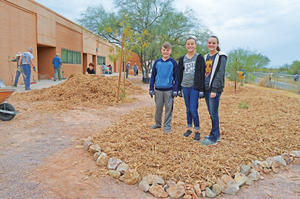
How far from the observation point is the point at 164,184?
2771mm

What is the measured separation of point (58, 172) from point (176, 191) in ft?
5.13

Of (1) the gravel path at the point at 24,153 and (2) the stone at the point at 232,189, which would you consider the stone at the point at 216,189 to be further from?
(1) the gravel path at the point at 24,153

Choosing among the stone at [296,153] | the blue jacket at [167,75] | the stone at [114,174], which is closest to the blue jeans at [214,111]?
the blue jacket at [167,75]

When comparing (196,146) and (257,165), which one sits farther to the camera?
(196,146)

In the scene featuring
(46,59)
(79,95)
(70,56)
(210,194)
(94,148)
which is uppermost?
(70,56)

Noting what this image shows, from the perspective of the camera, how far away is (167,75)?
13.8ft

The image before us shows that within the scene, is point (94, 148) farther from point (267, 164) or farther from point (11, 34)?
point (11, 34)

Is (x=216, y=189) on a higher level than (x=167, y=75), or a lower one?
lower

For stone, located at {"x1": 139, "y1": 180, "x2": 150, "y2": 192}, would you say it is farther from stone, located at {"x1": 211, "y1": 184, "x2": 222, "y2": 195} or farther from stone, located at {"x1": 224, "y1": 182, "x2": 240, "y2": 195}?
stone, located at {"x1": 224, "y1": 182, "x2": 240, "y2": 195}

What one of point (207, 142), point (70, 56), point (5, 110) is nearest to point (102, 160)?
point (207, 142)

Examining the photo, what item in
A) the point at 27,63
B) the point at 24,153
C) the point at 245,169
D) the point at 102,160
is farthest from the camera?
the point at 27,63

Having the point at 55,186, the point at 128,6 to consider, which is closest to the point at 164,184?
the point at 55,186

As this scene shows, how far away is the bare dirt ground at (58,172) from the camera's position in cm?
259

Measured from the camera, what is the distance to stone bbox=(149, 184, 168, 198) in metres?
2.60
